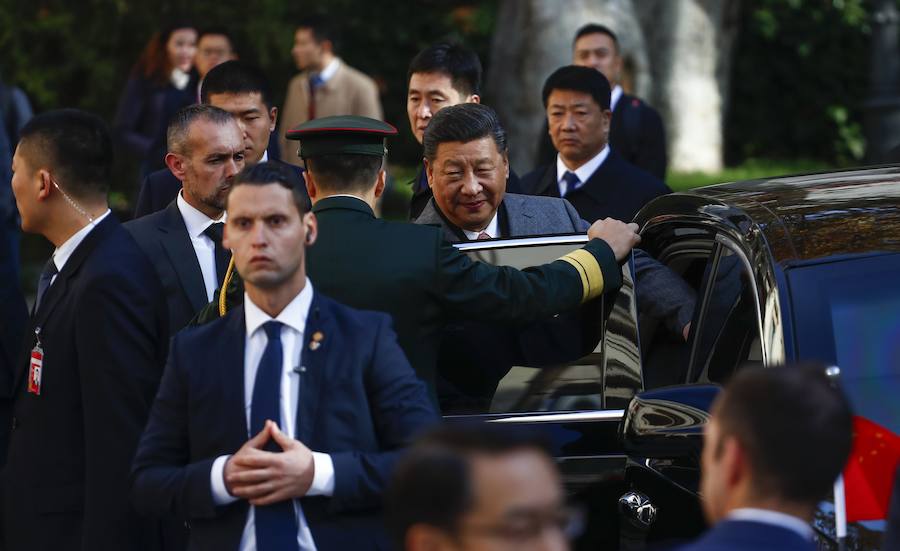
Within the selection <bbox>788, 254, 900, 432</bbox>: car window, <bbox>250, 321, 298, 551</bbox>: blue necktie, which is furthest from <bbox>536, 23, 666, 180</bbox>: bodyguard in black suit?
<bbox>250, 321, 298, 551</bbox>: blue necktie

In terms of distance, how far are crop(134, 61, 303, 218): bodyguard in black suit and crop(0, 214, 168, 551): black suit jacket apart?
1.91 m

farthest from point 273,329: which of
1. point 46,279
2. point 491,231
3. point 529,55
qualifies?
Answer: point 529,55

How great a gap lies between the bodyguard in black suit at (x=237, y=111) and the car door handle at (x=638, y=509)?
95.8 inches

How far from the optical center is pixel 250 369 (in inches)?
147

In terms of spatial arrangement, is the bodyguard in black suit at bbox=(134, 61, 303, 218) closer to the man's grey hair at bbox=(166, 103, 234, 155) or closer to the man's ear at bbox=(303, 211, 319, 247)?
the man's grey hair at bbox=(166, 103, 234, 155)

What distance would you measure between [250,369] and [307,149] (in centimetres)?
93

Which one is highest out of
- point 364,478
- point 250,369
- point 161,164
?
point 161,164

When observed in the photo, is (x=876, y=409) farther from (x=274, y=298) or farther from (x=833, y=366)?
(x=274, y=298)

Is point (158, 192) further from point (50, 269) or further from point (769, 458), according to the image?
point (769, 458)

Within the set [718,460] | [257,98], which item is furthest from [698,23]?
[718,460]

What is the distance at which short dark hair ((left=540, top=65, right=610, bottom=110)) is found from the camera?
24.6 feet

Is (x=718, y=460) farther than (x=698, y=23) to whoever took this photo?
No

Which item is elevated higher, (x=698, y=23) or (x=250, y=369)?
(x=698, y=23)

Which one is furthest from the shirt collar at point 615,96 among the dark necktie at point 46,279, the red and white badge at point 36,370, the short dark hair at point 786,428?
the short dark hair at point 786,428
